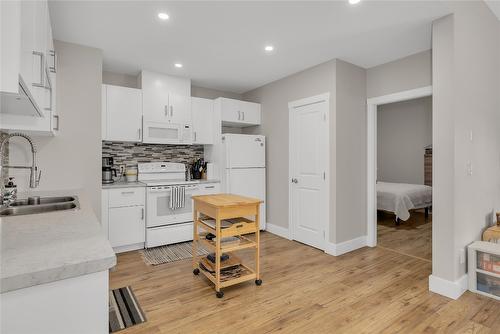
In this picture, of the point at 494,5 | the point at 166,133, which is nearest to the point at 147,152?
the point at 166,133

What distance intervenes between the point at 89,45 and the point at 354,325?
3.76 metres

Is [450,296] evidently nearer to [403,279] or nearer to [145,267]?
[403,279]

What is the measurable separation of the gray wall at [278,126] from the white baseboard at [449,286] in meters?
2.08

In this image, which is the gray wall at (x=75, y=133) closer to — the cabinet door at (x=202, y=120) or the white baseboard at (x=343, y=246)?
the cabinet door at (x=202, y=120)

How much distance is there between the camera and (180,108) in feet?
13.5

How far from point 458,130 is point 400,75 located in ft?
4.17

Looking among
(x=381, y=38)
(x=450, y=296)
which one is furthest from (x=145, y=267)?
(x=381, y=38)

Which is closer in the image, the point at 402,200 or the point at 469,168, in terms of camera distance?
the point at 469,168

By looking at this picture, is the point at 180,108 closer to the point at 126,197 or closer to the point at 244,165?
the point at 244,165

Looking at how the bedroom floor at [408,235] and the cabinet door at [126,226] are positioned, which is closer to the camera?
the cabinet door at [126,226]

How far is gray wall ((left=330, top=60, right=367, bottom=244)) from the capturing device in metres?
3.44

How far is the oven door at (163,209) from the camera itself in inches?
141

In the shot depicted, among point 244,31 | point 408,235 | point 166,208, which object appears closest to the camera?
point 244,31

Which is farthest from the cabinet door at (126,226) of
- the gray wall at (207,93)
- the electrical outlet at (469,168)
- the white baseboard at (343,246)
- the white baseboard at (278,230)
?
the electrical outlet at (469,168)
